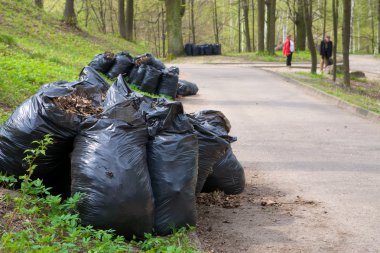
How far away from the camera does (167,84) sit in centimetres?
1352

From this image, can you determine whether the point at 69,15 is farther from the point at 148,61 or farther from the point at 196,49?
the point at 148,61

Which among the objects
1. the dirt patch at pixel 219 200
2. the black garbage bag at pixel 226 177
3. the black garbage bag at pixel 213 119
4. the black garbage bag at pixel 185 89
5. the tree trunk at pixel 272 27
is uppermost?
the tree trunk at pixel 272 27

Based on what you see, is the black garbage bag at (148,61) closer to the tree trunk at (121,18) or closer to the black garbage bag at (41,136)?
the black garbage bag at (41,136)

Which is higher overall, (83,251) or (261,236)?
(83,251)

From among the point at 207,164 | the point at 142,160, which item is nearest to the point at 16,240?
the point at 142,160

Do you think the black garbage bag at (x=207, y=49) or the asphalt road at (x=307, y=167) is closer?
the asphalt road at (x=307, y=167)

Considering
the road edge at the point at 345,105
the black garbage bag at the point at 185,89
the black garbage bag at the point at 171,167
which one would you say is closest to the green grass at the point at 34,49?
the black garbage bag at the point at 185,89

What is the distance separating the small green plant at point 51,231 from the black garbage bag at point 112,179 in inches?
3.6

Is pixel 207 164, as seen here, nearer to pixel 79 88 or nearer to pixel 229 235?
pixel 229 235

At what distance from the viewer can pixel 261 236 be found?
200 inches

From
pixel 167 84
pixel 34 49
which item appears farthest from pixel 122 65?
pixel 34 49

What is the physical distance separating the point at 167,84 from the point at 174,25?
22.0 metres

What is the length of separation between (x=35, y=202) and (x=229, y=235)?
170cm

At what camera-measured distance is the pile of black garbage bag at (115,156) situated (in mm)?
4348
